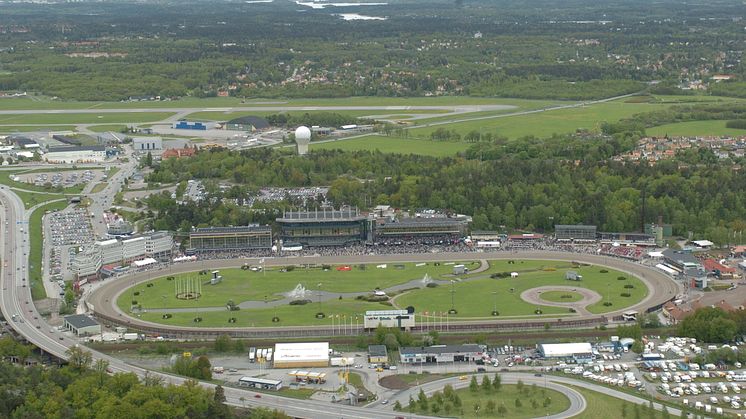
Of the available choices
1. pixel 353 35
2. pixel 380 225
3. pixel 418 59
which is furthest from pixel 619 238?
pixel 353 35

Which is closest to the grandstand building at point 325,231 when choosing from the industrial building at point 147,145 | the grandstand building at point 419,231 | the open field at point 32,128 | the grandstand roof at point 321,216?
the grandstand roof at point 321,216

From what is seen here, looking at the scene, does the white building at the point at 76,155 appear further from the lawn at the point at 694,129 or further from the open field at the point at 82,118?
the lawn at the point at 694,129

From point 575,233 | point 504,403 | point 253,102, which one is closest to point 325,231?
point 575,233

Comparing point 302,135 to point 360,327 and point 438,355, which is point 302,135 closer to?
point 360,327

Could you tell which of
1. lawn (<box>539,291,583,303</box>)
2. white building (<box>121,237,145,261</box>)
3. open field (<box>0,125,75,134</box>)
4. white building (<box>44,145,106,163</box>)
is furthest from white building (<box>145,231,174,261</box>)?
open field (<box>0,125,75,134</box>)

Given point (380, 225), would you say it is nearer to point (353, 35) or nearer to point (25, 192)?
point (25, 192)
